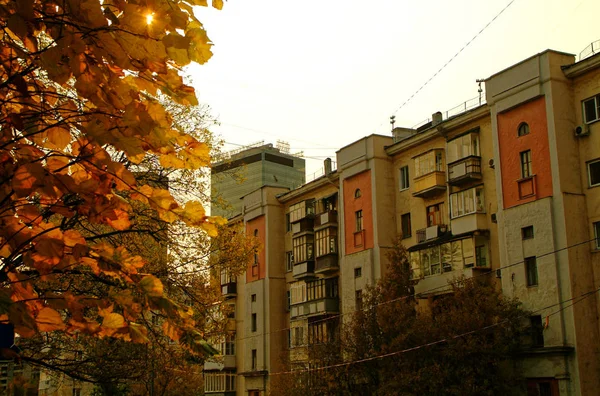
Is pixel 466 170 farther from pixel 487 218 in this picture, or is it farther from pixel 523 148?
pixel 523 148

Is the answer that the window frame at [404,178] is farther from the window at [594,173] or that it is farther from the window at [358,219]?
the window at [594,173]

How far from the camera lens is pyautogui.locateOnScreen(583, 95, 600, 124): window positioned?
1289 inches

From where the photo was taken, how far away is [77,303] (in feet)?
13.1

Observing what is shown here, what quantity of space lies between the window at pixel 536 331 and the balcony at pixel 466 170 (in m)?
7.78

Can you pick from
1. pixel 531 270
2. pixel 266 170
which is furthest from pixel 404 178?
pixel 266 170

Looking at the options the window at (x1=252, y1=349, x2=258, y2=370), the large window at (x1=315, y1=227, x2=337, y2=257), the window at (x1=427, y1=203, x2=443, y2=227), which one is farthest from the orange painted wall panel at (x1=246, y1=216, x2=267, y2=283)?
the window at (x1=427, y1=203, x2=443, y2=227)

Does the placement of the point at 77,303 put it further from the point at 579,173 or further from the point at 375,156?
the point at 375,156

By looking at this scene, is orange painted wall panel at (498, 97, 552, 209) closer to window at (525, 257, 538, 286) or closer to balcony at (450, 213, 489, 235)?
balcony at (450, 213, 489, 235)

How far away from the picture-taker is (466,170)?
3791 centimetres

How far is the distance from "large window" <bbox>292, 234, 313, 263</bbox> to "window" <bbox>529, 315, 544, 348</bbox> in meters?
20.0

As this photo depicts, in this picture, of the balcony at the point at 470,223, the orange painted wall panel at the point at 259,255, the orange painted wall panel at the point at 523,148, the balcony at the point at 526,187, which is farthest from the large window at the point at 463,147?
the orange painted wall panel at the point at 259,255

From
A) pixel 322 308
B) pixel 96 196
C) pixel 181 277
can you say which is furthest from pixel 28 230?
pixel 322 308

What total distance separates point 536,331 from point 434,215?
9847mm

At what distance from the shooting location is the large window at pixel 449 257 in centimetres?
3688
